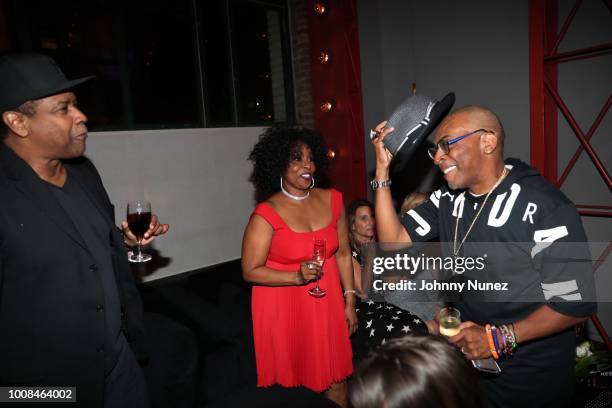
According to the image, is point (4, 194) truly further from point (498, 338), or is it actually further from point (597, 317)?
point (597, 317)

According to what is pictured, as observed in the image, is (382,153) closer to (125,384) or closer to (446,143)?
(446,143)

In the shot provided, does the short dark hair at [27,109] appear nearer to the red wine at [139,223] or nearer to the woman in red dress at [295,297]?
the red wine at [139,223]

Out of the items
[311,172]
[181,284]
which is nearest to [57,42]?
[181,284]

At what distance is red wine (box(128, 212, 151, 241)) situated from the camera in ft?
6.94

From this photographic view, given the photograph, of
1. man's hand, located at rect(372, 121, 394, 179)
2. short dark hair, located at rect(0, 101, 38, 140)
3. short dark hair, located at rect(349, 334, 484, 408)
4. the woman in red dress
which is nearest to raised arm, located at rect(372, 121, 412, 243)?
man's hand, located at rect(372, 121, 394, 179)

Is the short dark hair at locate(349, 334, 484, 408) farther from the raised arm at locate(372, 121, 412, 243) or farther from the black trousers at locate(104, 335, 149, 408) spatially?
the black trousers at locate(104, 335, 149, 408)

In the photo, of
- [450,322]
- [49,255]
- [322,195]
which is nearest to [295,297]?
[322,195]

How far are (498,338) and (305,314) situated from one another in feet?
4.05

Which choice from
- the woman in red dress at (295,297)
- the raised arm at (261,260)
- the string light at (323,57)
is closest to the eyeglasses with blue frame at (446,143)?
the woman in red dress at (295,297)

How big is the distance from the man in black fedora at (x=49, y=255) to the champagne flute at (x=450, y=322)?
1.39 metres

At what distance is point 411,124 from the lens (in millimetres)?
1929

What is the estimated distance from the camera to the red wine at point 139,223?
2.12 m

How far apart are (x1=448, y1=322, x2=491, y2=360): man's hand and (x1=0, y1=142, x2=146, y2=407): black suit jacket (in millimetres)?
1462

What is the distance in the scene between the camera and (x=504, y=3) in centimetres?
440
